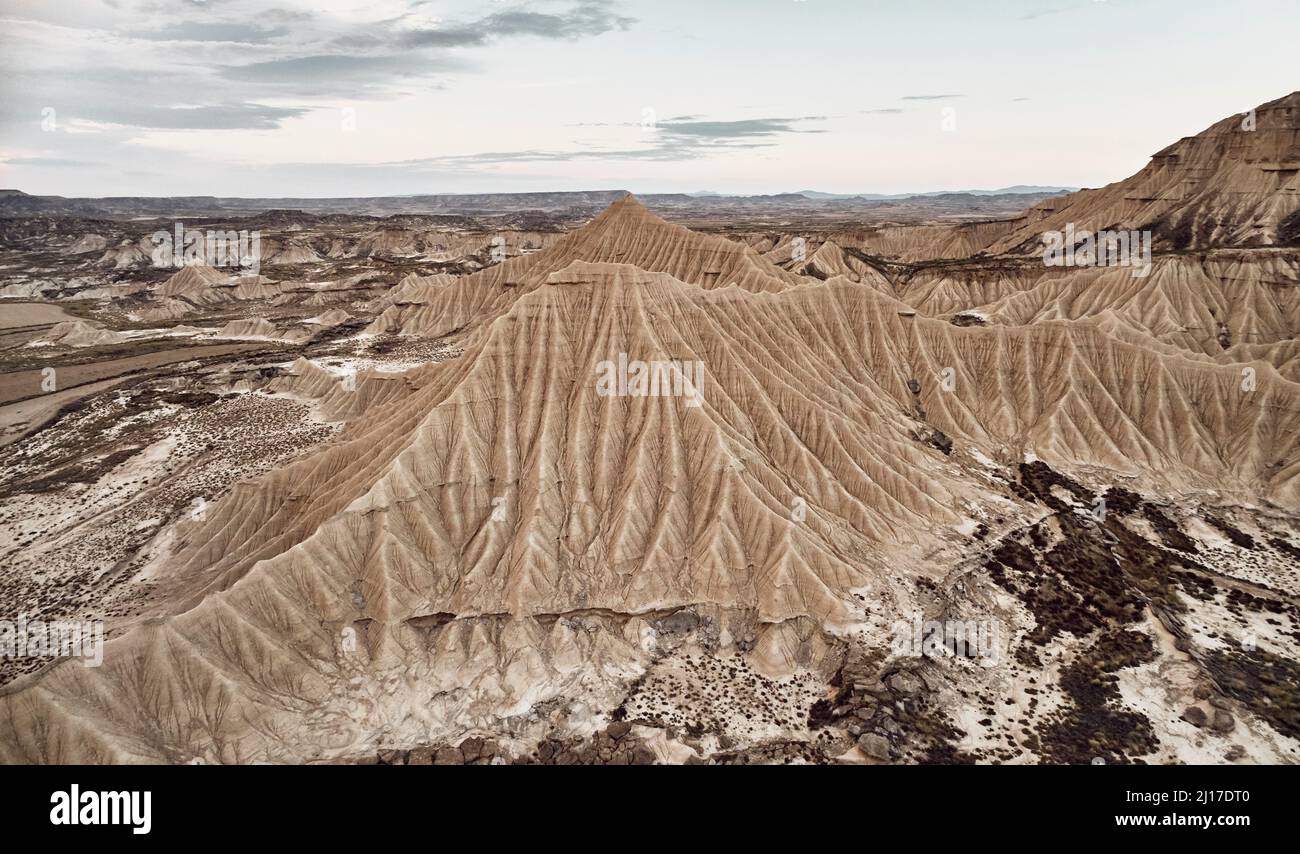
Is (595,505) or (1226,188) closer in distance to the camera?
(595,505)

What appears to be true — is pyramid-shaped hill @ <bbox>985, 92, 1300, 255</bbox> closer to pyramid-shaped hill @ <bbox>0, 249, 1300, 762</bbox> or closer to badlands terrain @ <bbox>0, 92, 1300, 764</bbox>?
badlands terrain @ <bbox>0, 92, 1300, 764</bbox>

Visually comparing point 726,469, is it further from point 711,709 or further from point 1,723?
point 1,723

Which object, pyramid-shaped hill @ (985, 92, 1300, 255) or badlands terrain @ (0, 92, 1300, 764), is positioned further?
pyramid-shaped hill @ (985, 92, 1300, 255)

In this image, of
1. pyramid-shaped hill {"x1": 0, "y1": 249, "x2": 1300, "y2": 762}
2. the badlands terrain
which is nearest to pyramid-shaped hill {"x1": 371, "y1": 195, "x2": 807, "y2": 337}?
the badlands terrain

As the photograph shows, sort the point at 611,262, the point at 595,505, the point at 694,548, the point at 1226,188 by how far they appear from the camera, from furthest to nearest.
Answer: the point at 1226,188, the point at 611,262, the point at 595,505, the point at 694,548

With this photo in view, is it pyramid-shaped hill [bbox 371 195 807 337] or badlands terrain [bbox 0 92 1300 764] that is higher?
pyramid-shaped hill [bbox 371 195 807 337]

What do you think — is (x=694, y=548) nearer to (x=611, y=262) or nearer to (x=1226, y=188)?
(x=611, y=262)

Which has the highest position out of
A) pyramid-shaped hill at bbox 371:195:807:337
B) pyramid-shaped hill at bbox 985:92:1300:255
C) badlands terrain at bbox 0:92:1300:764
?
pyramid-shaped hill at bbox 985:92:1300:255

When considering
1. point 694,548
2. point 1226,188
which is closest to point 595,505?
point 694,548
